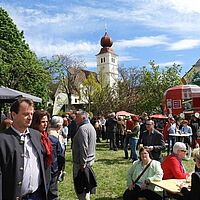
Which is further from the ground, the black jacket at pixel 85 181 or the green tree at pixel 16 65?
the green tree at pixel 16 65

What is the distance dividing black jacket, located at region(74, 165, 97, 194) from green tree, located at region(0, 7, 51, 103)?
58.2 feet

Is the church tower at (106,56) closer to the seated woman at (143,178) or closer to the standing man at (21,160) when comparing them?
the seated woman at (143,178)

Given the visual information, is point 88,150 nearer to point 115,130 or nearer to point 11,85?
point 115,130

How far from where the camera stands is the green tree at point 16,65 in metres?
23.3

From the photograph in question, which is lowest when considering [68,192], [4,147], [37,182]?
[68,192]

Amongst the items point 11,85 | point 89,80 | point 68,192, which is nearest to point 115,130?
point 68,192

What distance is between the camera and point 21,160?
108 inches

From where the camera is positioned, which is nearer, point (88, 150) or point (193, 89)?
point (88, 150)

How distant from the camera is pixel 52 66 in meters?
29.2

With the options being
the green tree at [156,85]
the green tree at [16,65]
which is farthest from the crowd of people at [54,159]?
the green tree at [156,85]

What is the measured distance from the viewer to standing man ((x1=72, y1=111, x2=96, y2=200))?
5.38 m

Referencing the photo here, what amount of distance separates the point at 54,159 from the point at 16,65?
20.6m

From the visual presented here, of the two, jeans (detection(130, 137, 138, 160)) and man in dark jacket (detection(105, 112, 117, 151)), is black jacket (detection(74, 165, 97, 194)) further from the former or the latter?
man in dark jacket (detection(105, 112, 117, 151))

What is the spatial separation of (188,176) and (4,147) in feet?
12.2
